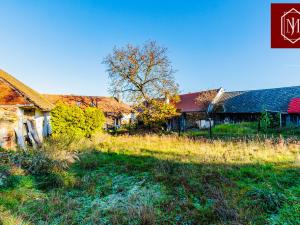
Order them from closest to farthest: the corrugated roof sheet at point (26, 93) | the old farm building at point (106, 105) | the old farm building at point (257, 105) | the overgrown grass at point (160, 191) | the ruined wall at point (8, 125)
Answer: the overgrown grass at point (160, 191) → the ruined wall at point (8, 125) → the corrugated roof sheet at point (26, 93) → the old farm building at point (257, 105) → the old farm building at point (106, 105)

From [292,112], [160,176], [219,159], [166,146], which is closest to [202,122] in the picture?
[292,112]

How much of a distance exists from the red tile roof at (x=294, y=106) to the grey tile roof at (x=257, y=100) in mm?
441

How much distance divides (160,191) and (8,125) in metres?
9.96

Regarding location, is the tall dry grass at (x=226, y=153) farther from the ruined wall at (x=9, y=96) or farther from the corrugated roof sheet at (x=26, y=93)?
the corrugated roof sheet at (x=26, y=93)

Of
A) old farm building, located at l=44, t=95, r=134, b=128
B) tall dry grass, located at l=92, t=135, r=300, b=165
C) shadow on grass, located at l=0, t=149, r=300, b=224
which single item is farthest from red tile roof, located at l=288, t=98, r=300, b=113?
old farm building, located at l=44, t=95, r=134, b=128

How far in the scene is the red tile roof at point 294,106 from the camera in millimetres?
23791

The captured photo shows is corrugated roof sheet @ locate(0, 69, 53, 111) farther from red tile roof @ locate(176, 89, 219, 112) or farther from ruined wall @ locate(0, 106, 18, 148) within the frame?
red tile roof @ locate(176, 89, 219, 112)

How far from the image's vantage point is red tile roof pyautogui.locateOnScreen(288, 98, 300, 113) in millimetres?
23791

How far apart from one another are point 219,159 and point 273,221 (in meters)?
4.47

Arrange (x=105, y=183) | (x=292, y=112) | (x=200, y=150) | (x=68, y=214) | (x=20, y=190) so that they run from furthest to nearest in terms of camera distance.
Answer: (x=292, y=112), (x=200, y=150), (x=105, y=183), (x=20, y=190), (x=68, y=214)

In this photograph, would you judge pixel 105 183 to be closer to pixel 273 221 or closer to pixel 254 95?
pixel 273 221

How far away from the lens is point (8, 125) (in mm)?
11742

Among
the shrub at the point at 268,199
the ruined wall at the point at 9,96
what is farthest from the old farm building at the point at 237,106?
the shrub at the point at 268,199

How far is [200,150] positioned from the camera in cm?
1035
